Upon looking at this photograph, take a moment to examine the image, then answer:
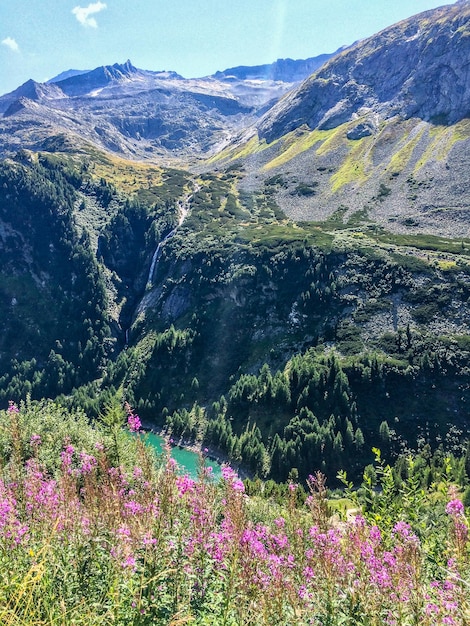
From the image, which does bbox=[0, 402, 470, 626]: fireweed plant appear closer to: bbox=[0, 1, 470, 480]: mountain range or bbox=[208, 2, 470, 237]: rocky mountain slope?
bbox=[0, 1, 470, 480]: mountain range

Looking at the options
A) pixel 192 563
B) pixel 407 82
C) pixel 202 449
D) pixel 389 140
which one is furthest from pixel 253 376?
pixel 407 82

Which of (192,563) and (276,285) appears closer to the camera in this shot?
(192,563)

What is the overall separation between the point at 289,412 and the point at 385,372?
14.8 m

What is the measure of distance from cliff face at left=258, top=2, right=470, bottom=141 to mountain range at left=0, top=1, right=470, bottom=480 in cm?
112

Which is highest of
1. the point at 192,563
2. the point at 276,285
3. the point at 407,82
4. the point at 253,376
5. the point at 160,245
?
the point at 407,82

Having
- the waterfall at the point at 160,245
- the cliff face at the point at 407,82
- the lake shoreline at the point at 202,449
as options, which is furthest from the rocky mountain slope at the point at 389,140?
the lake shoreline at the point at 202,449

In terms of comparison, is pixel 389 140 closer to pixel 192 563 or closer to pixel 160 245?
pixel 160 245

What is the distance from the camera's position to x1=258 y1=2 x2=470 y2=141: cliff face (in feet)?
467

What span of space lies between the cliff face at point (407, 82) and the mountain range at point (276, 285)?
1.12m

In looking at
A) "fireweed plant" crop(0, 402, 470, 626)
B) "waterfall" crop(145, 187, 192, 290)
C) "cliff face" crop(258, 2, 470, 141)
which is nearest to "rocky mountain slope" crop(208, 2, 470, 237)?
"cliff face" crop(258, 2, 470, 141)

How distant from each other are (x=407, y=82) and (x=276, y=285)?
5276 inches

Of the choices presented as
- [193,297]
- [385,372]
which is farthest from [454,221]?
[193,297]

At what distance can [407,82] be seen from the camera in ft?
531

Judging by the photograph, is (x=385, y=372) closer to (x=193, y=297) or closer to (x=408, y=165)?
(x=193, y=297)
